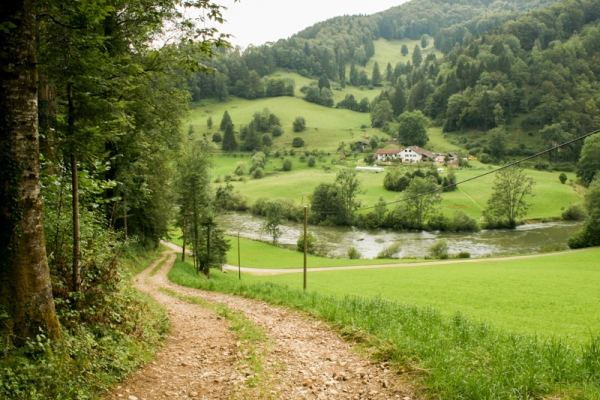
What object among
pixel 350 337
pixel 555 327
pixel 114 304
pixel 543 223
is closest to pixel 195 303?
pixel 114 304

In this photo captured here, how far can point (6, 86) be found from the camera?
5031 millimetres

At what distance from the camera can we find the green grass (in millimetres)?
46281

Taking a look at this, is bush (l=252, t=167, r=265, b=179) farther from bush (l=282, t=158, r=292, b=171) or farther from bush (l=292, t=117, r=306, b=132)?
bush (l=292, t=117, r=306, b=132)

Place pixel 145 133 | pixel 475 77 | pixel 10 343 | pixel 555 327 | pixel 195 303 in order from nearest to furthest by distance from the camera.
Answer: pixel 10 343 < pixel 195 303 < pixel 555 327 < pixel 145 133 < pixel 475 77

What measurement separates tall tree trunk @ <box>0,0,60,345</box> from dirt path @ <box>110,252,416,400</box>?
179cm

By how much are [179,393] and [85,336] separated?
1.82 m

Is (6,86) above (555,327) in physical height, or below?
above

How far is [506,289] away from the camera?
25812 millimetres

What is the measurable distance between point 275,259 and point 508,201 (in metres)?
47.1

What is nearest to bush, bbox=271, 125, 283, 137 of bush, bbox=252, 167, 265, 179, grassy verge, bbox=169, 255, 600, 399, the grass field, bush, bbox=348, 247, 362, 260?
the grass field

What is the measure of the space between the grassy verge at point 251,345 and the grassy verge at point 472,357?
1.81 m

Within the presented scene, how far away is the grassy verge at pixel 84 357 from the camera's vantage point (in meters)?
4.70

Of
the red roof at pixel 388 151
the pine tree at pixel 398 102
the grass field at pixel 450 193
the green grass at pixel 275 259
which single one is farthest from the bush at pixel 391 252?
the pine tree at pixel 398 102

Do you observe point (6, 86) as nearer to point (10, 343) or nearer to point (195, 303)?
point (10, 343)
